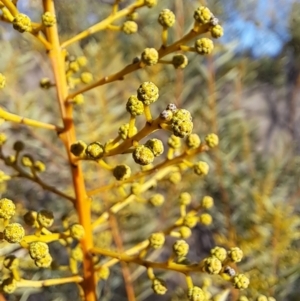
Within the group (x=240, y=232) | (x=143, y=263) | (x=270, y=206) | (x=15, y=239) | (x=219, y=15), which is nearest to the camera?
(x=15, y=239)

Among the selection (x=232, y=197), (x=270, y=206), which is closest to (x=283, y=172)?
(x=232, y=197)

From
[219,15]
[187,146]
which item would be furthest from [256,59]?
[187,146]

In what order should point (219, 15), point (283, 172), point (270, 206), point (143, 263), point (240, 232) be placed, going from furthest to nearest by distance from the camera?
1. point (219, 15)
2. point (283, 172)
3. point (240, 232)
4. point (270, 206)
5. point (143, 263)

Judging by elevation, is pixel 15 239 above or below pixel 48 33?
below

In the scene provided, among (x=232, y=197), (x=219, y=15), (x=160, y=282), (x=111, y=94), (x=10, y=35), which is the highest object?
(x=10, y=35)

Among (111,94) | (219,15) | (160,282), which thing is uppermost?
(219,15)

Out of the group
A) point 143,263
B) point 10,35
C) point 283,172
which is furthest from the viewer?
point 10,35

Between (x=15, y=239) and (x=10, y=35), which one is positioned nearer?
(x=15, y=239)

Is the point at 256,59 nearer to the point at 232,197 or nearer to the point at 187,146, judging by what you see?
the point at 232,197

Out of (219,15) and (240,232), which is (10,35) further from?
(240,232)
